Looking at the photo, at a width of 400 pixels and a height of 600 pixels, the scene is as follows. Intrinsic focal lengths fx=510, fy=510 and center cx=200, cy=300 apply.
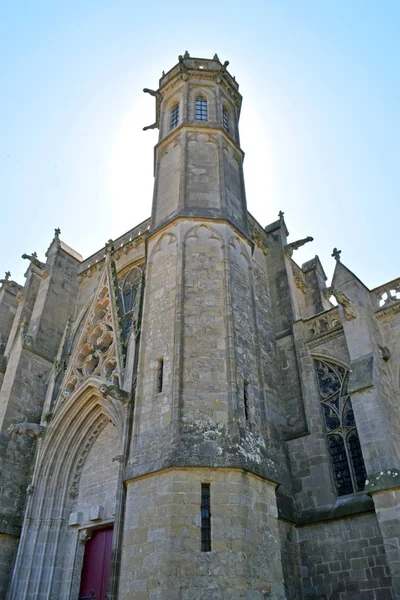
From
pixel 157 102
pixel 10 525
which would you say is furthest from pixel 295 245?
pixel 10 525

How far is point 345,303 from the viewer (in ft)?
34.4

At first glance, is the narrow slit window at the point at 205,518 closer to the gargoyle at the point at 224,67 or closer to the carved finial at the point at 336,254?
the carved finial at the point at 336,254

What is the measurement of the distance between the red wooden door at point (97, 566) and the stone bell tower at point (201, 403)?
315 centimetres

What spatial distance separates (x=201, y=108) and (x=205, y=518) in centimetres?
1112

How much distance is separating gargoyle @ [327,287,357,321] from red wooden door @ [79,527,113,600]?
671 centimetres

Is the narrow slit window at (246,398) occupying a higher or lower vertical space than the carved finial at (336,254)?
lower

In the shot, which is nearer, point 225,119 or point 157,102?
point 225,119

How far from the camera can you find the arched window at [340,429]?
33.3 feet

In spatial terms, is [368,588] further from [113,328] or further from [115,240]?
[115,240]

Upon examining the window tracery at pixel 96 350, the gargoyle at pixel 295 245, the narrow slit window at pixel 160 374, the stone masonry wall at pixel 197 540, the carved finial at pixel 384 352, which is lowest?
the stone masonry wall at pixel 197 540

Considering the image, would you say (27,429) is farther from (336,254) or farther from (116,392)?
(336,254)

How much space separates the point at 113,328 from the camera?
12828 mm

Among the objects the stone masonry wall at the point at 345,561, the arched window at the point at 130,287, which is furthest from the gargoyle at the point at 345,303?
the arched window at the point at 130,287

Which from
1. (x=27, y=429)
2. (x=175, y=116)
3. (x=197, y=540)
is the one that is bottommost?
(x=197, y=540)
